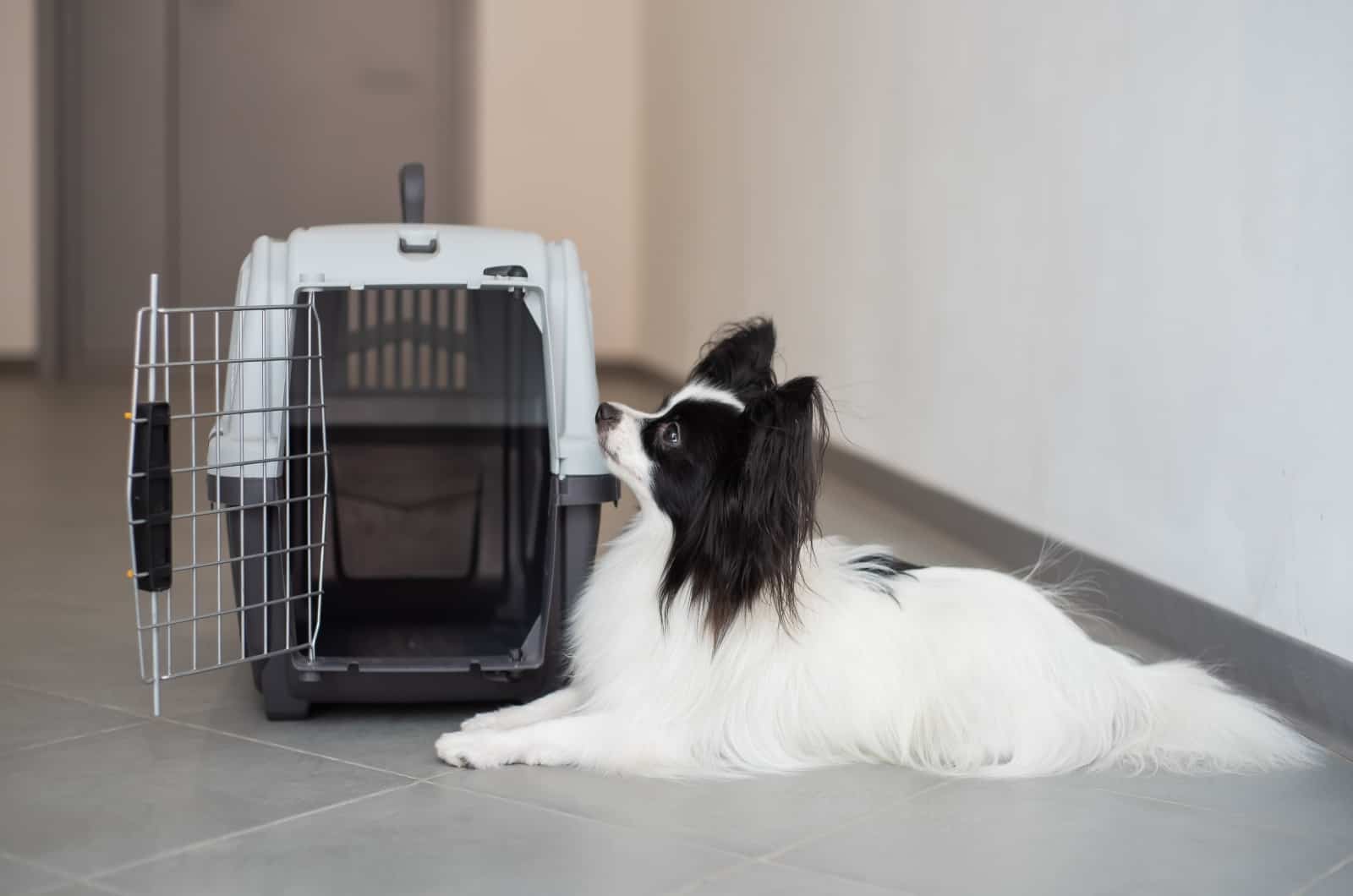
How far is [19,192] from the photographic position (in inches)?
283

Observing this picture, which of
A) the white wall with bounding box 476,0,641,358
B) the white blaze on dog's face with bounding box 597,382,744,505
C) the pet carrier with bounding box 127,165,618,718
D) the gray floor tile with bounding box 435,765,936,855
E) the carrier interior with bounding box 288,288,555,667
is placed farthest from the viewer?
the white wall with bounding box 476,0,641,358

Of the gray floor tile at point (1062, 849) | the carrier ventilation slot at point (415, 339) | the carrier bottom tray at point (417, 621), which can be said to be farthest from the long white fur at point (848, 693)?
the carrier ventilation slot at point (415, 339)

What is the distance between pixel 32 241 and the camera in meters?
7.21

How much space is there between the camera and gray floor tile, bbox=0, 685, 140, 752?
1954 mm

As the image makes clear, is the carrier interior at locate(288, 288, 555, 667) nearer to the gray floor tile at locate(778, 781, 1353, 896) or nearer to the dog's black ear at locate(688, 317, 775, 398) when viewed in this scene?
the dog's black ear at locate(688, 317, 775, 398)

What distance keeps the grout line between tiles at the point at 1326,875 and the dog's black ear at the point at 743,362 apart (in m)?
0.84

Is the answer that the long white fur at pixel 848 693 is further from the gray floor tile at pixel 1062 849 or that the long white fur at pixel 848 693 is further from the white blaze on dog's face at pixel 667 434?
the gray floor tile at pixel 1062 849

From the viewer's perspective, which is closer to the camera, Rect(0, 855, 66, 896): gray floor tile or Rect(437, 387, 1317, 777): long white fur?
Rect(0, 855, 66, 896): gray floor tile

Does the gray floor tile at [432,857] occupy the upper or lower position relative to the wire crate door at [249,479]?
lower

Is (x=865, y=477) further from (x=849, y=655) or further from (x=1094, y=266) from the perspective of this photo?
(x=849, y=655)

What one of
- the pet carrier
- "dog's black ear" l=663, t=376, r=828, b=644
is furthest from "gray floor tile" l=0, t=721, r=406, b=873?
"dog's black ear" l=663, t=376, r=828, b=644

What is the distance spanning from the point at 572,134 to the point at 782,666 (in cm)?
646

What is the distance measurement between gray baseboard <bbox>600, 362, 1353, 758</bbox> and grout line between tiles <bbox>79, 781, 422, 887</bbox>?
1280 mm

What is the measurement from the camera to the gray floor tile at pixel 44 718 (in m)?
1.95
